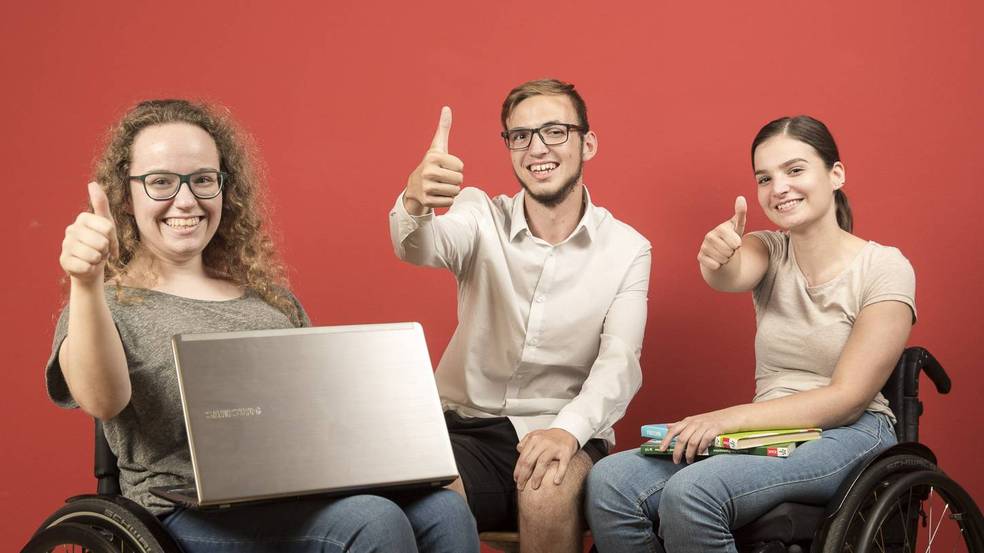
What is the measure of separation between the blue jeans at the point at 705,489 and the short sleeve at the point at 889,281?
25cm

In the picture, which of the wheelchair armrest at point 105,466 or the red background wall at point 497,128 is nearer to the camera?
the wheelchair armrest at point 105,466

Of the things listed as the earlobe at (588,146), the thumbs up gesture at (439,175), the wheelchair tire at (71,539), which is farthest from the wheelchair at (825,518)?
the earlobe at (588,146)

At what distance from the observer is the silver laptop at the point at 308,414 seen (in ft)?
4.69

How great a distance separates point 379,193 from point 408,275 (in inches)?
9.6

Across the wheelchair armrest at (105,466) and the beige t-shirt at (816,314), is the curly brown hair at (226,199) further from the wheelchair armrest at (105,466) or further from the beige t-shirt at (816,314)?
the beige t-shirt at (816,314)

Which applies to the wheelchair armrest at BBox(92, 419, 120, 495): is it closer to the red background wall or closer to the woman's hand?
the woman's hand

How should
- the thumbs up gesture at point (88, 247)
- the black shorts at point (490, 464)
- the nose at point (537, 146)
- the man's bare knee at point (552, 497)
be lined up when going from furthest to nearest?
the nose at point (537, 146) → the black shorts at point (490, 464) → the man's bare knee at point (552, 497) → the thumbs up gesture at point (88, 247)

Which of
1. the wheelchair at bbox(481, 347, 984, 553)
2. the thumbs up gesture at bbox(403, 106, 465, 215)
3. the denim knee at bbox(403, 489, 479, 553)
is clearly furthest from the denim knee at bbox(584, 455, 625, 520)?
the thumbs up gesture at bbox(403, 106, 465, 215)

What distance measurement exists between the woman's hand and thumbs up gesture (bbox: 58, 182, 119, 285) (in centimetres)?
106

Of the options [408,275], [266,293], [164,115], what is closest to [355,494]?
[266,293]

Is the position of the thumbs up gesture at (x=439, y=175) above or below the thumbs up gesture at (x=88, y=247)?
above

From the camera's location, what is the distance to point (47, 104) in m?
2.83

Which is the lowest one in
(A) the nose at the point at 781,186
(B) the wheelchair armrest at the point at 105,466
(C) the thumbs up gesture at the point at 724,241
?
(B) the wheelchair armrest at the point at 105,466

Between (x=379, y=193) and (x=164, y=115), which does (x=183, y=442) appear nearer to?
(x=164, y=115)
